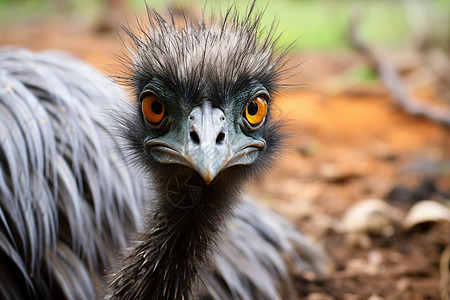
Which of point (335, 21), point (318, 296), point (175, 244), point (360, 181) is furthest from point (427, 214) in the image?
point (335, 21)

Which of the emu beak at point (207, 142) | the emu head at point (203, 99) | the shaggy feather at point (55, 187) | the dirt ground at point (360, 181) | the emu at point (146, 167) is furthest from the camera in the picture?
the dirt ground at point (360, 181)

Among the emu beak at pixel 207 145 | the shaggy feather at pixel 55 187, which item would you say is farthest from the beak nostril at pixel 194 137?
the shaggy feather at pixel 55 187

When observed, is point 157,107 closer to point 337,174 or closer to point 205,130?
point 205,130

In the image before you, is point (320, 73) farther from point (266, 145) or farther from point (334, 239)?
point (266, 145)

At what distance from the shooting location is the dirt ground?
2.44 m

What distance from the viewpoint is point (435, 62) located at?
6.21m

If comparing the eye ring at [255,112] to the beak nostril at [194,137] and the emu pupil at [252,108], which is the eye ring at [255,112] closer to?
the emu pupil at [252,108]

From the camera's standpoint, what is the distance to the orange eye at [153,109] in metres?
1.51

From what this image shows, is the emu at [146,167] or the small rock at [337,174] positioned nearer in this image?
the emu at [146,167]

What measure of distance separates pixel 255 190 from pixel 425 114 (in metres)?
2.13

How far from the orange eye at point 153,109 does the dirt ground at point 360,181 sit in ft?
1.77

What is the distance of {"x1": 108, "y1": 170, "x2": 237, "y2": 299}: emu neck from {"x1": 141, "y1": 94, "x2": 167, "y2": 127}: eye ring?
20 cm

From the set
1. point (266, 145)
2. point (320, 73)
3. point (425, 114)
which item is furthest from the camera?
point (320, 73)

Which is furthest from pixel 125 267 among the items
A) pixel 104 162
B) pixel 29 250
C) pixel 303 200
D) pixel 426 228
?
pixel 303 200
